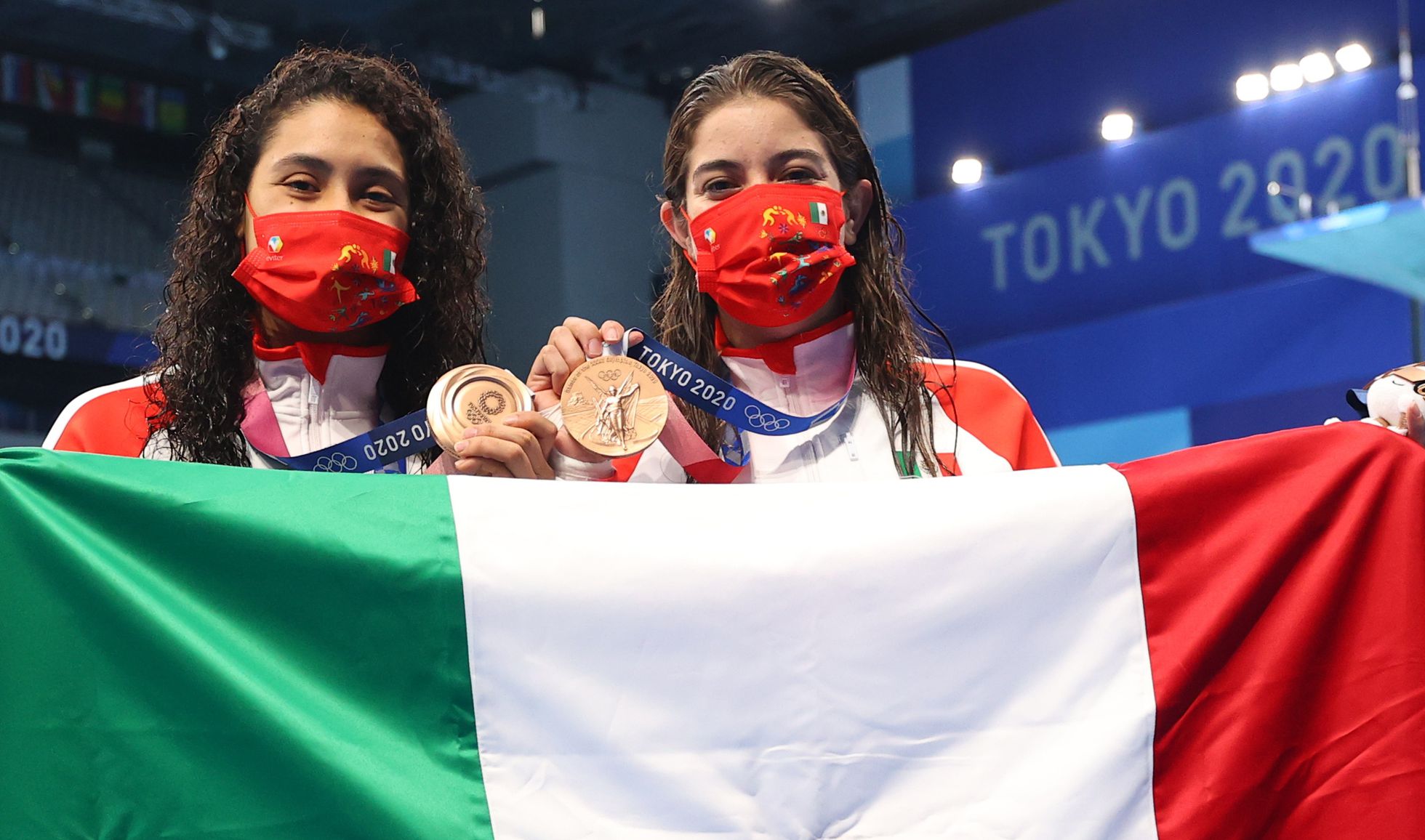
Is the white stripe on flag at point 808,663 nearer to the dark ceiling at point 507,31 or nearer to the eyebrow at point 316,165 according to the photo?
the eyebrow at point 316,165

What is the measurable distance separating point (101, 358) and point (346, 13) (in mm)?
2415

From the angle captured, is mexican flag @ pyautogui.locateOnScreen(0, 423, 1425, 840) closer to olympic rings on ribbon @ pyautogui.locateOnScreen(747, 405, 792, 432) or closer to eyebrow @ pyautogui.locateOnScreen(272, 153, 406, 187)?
olympic rings on ribbon @ pyautogui.locateOnScreen(747, 405, 792, 432)

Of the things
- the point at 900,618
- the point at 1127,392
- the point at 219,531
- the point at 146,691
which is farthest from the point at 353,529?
the point at 1127,392

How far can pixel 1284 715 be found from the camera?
161cm

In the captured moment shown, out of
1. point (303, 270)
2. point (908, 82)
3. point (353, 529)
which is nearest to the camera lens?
point (353, 529)

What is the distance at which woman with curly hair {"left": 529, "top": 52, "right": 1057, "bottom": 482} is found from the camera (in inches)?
81.9

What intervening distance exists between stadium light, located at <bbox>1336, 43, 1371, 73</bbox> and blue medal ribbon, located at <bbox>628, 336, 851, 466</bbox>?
639cm

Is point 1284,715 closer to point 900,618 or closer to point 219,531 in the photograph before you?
point 900,618

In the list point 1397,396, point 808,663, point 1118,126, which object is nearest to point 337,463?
point 808,663

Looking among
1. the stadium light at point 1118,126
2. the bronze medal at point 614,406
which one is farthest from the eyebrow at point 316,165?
the stadium light at point 1118,126

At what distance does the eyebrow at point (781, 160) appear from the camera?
7.07ft

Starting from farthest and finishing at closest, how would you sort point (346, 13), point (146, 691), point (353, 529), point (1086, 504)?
point (346, 13) < point (1086, 504) < point (353, 529) < point (146, 691)

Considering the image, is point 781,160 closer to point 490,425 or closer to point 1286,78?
point 490,425

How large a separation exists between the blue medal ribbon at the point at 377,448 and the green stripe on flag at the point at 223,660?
0.39 meters
